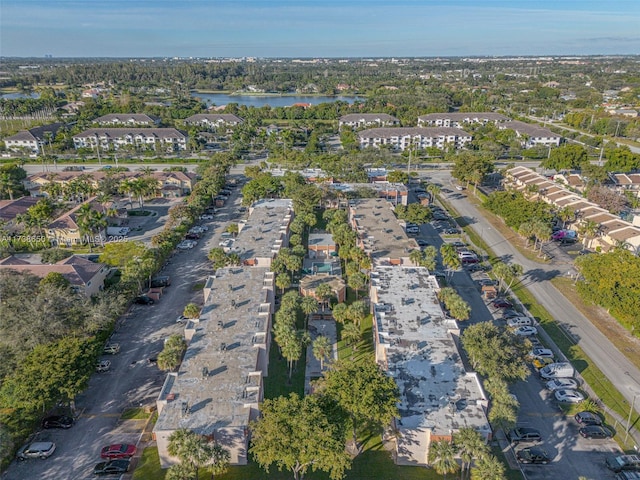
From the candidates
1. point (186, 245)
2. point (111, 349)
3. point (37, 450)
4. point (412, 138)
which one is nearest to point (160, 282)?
point (186, 245)

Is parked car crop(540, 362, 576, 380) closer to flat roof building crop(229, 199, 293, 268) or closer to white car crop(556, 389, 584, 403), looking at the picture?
white car crop(556, 389, 584, 403)

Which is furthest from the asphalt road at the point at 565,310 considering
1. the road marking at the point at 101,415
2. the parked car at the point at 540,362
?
→ the road marking at the point at 101,415

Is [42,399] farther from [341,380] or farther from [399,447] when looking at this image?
[399,447]

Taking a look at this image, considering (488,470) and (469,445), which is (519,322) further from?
(488,470)

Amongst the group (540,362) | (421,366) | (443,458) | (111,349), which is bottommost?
(540,362)

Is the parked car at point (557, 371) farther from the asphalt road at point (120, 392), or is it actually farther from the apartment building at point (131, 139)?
the apartment building at point (131, 139)
